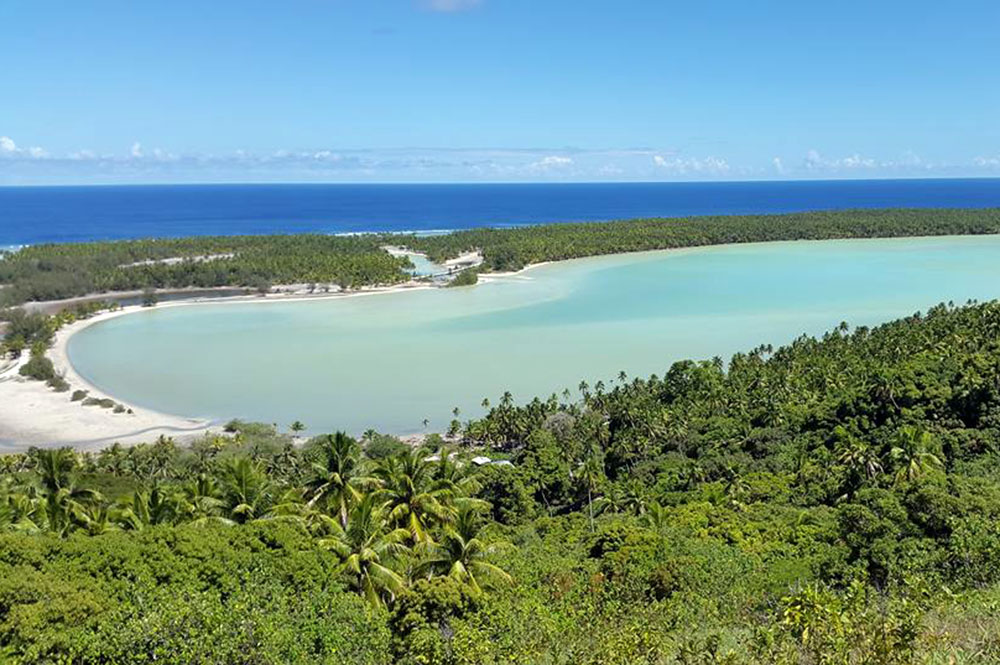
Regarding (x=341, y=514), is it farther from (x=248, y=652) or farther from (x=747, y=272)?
(x=747, y=272)

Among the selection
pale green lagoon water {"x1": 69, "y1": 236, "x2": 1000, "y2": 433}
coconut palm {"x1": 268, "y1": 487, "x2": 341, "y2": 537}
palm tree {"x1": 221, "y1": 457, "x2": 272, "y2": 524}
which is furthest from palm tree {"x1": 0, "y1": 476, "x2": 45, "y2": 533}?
pale green lagoon water {"x1": 69, "y1": 236, "x2": 1000, "y2": 433}

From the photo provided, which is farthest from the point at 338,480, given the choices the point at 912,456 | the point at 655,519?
the point at 912,456

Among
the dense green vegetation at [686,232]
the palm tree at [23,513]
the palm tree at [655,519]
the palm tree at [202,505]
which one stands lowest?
the palm tree at [655,519]

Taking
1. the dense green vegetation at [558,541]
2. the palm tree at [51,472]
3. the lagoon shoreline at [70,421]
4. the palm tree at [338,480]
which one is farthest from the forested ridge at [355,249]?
the palm tree at [338,480]

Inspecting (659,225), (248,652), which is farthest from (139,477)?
(659,225)

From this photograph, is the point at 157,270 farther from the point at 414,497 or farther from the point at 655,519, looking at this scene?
the point at 655,519

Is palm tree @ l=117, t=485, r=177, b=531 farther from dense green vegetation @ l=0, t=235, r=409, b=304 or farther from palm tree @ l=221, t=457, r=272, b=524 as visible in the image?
dense green vegetation @ l=0, t=235, r=409, b=304

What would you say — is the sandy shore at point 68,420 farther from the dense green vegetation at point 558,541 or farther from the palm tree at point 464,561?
the palm tree at point 464,561
